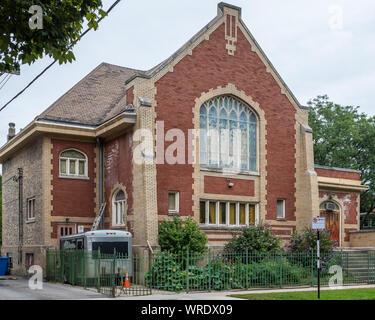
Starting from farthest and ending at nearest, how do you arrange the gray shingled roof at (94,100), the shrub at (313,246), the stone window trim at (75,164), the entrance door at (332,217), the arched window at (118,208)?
1. the entrance door at (332,217)
2. the gray shingled roof at (94,100)
3. the stone window trim at (75,164)
4. the arched window at (118,208)
5. the shrub at (313,246)

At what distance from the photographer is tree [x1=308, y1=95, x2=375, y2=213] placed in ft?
146

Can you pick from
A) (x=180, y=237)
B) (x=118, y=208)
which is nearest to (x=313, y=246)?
(x=180, y=237)

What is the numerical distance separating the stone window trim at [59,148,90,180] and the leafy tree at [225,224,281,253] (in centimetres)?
861

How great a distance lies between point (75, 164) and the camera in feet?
95.0

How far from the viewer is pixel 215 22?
28797 millimetres

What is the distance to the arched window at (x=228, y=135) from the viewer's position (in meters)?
27.8

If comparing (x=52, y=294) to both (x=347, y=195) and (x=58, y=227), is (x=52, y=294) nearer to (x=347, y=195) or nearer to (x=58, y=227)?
(x=58, y=227)

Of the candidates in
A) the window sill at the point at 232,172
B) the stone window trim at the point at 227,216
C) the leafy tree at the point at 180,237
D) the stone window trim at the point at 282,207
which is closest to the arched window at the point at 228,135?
the window sill at the point at 232,172

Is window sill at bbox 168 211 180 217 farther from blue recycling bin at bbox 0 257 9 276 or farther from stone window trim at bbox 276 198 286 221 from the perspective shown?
blue recycling bin at bbox 0 257 9 276

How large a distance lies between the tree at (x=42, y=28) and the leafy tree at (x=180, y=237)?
42.6ft

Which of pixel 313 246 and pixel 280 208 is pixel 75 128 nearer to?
pixel 280 208

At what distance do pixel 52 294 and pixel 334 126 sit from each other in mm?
31710

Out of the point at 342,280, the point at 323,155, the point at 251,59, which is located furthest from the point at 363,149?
the point at 342,280

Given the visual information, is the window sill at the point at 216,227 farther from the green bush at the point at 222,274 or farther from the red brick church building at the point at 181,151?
the green bush at the point at 222,274
